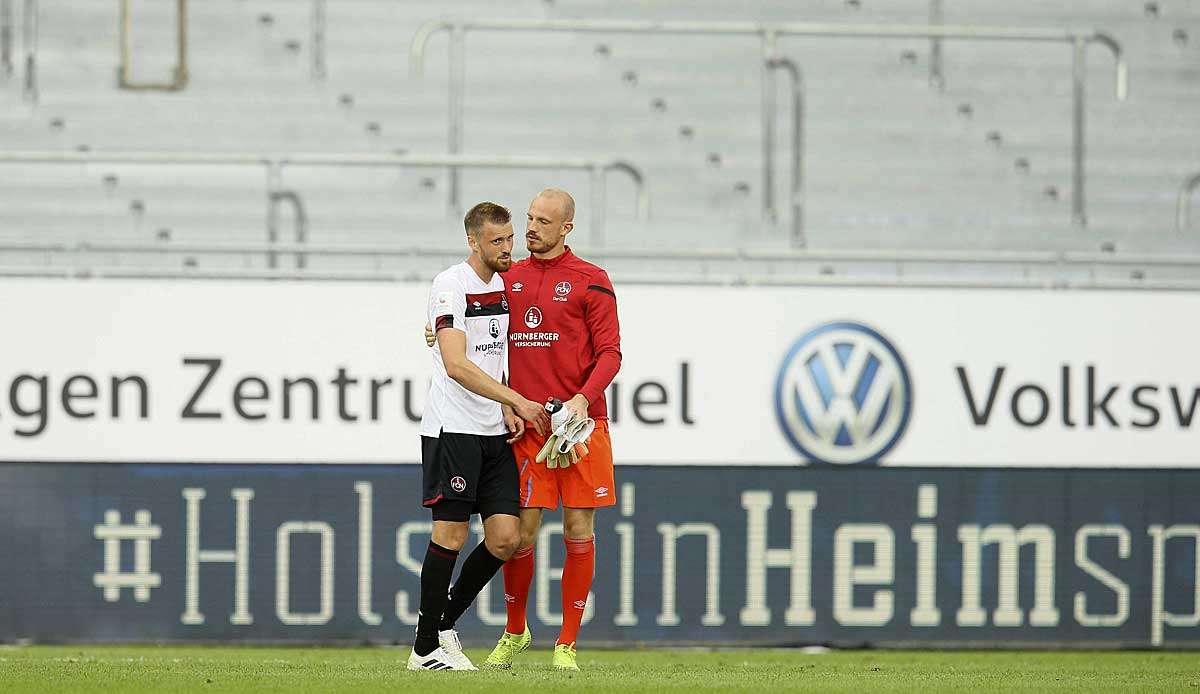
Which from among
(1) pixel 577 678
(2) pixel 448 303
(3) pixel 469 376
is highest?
(2) pixel 448 303

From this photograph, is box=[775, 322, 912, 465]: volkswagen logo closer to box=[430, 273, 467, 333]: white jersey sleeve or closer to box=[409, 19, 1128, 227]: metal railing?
box=[409, 19, 1128, 227]: metal railing

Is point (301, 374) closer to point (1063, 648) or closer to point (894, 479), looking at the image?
point (894, 479)

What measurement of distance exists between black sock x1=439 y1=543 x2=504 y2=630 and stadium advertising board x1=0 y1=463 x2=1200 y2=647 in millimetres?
Answer: 3319

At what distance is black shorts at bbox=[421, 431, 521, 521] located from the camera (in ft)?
22.9

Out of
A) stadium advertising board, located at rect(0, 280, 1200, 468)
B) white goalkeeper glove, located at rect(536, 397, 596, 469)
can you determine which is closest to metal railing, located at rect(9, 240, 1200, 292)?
A: stadium advertising board, located at rect(0, 280, 1200, 468)

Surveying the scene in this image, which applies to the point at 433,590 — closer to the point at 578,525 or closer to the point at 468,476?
the point at 468,476

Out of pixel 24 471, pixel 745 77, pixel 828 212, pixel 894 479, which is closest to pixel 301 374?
pixel 24 471

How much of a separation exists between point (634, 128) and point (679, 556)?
570 centimetres

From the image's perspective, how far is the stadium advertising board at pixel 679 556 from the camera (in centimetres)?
1038

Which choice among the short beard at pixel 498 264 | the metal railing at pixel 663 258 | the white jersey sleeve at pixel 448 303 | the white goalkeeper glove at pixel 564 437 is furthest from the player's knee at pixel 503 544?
the metal railing at pixel 663 258

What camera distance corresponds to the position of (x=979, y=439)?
1069cm

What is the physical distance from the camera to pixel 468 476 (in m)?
6.98

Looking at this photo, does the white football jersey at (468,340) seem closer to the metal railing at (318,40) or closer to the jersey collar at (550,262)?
the jersey collar at (550,262)

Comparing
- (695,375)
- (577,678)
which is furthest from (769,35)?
(577,678)
